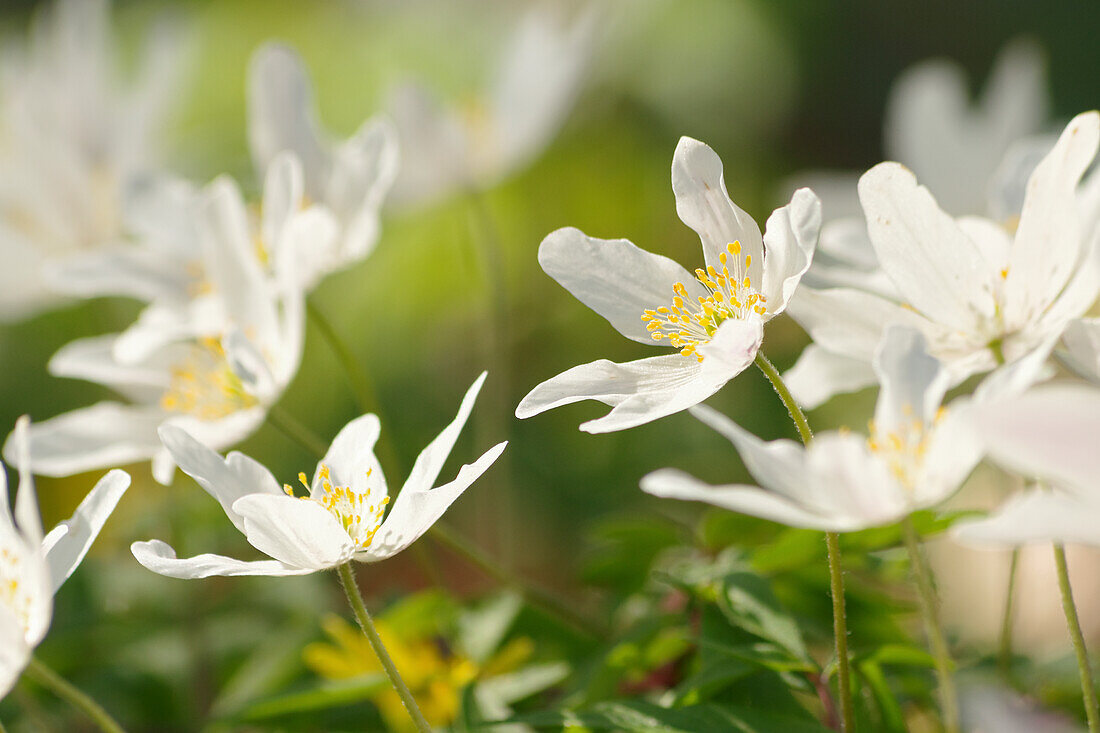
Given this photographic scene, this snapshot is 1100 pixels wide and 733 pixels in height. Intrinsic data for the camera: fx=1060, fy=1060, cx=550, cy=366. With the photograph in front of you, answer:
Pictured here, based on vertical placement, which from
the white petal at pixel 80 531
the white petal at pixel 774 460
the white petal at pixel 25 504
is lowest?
the white petal at pixel 80 531

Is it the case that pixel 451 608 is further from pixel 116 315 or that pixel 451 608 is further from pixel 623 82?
pixel 623 82

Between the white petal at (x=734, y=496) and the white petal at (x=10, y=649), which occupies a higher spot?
the white petal at (x=734, y=496)

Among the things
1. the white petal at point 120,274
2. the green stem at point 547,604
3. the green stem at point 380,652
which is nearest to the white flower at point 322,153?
the white petal at point 120,274

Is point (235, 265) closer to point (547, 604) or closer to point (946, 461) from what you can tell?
point (547, 604)

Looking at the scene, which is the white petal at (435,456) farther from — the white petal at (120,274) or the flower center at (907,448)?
the white petal at (120,274)

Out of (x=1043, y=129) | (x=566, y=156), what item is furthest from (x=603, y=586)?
(x=566, y=156)

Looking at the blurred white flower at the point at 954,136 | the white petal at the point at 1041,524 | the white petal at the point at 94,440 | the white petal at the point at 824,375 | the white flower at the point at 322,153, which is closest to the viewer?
the white petal at the point at 1041,524
